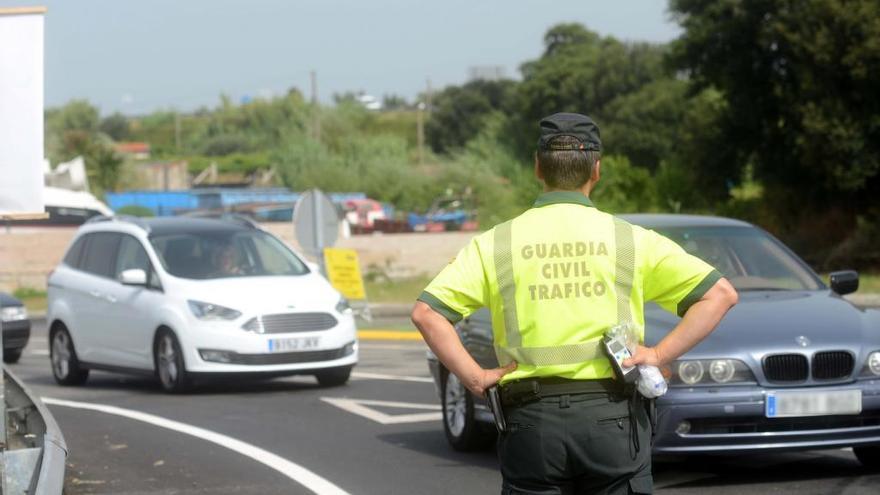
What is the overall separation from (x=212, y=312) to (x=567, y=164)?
34.9 ft

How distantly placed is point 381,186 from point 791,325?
252 ft

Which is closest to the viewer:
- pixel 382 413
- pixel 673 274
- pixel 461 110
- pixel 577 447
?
pixel 577 447

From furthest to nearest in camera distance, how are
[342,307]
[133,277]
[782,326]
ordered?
[342,307], [133,277], [782,326]

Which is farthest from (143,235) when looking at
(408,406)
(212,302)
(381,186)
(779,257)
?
(381,186)

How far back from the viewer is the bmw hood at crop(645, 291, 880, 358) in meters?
8.72

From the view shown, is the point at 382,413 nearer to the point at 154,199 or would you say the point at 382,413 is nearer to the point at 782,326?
the point at 782,326

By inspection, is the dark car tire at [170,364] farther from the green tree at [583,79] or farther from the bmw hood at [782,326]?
the green tree at [583,79]

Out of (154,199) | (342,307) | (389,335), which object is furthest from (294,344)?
(154,199)

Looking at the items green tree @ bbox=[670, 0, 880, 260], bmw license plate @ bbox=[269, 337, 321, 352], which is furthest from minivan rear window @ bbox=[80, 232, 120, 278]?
green tree @ bbox=[670, 0, 880, 260]

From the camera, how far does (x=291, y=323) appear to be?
15.0 metres

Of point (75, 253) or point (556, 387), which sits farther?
point (75, 253)

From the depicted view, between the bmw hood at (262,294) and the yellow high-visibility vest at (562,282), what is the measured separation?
1042cm

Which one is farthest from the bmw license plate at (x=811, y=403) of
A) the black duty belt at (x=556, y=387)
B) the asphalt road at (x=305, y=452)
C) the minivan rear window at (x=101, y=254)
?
the minivan rear window at (x=101, y=254)

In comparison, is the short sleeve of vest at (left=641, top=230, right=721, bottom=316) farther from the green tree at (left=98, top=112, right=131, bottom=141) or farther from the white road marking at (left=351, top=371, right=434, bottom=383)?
the green tree at (left=98, top=112, right=131, bottom=141)
